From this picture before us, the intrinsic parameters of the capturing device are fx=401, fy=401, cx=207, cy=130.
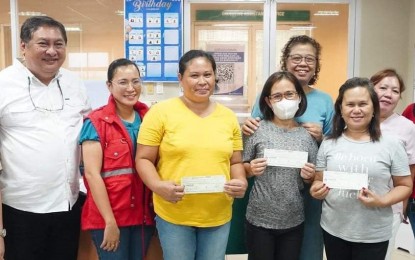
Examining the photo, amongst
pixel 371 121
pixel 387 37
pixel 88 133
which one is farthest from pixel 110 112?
pixel 387 37

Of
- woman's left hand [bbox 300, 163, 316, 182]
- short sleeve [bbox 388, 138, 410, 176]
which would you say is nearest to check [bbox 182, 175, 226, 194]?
woman's left hand [bbox 300, 163, 316, 182]

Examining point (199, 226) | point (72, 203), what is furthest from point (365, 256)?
point (72, 203)

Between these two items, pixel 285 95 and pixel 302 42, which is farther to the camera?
pixel 302 42

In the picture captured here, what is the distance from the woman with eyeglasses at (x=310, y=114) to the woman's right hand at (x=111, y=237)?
761 millimetres

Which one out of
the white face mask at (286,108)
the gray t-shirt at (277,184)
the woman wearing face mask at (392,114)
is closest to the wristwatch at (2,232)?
the gray t-shirt at (277,184)

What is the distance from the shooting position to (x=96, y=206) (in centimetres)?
180

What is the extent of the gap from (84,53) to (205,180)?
4226 mm

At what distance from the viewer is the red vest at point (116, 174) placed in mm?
1803

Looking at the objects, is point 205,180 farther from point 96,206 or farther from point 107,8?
point 107,8

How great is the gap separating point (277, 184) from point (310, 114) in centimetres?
44

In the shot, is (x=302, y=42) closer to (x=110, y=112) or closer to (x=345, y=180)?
(x=345, y=180)

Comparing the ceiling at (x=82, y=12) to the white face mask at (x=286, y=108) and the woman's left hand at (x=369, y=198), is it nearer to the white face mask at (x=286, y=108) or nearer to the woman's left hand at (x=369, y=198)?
the white face mask at (x=286, y=108)

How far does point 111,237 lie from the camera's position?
1.77 metres

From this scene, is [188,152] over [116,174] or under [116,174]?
over
